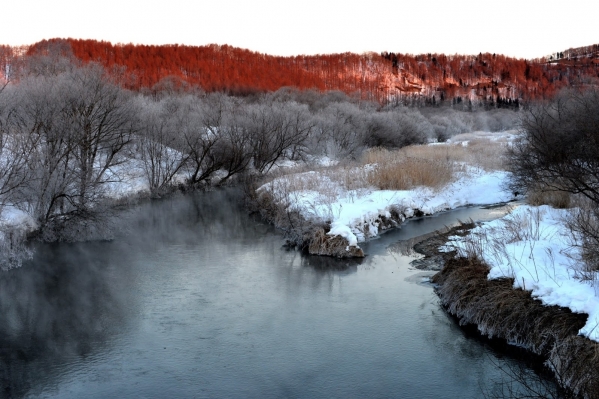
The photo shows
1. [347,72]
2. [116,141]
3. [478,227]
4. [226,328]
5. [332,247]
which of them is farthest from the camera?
[347,72]

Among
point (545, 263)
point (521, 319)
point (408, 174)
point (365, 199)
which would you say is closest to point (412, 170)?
point (408, 174)

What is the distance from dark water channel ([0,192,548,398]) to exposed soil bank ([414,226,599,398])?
0.42m

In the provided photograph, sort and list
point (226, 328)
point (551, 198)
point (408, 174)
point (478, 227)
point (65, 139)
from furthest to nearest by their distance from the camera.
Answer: point (408, 174)
point (65, 139)
point (551, 198)
point (478, 227)
point (226, 328)

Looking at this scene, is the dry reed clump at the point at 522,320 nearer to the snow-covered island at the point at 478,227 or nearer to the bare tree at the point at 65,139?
the snow-covered island at the point at 478,227

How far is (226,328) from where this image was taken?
8.60m

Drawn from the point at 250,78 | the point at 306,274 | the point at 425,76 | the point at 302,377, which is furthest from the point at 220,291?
the point at 425,76

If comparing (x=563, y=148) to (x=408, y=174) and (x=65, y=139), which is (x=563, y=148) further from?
(x=65, y=139)

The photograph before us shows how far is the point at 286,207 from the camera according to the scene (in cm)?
1634

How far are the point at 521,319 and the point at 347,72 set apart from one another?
9625cm

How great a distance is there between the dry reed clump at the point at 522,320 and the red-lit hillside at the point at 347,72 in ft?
177

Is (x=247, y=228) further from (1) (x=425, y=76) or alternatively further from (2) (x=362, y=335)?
(1) (x=425, y=76)

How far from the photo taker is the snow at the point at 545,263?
7355mm

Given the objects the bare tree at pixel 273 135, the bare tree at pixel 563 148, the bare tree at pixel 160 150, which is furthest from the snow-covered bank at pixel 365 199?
the bare tree at pixel 273 135

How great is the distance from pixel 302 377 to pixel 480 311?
10.9ft
